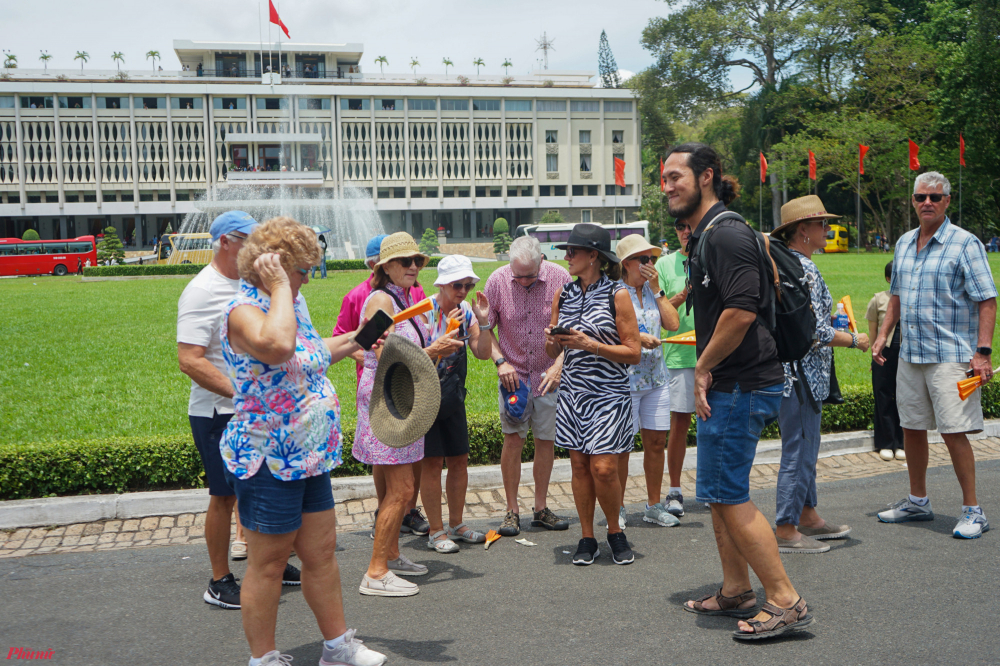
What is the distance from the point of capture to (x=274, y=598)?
3299mm

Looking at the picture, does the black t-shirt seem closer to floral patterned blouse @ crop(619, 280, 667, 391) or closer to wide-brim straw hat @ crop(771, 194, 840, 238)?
wide-brim straw hat @ crop(771, 194, 840, 238)

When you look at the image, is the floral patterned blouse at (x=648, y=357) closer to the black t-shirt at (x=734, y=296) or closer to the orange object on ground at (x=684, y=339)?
the orange object on ground at (x=684, y=339)

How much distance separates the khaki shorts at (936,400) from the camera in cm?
525

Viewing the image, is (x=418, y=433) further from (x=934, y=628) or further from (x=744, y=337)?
(x=934, y=628)

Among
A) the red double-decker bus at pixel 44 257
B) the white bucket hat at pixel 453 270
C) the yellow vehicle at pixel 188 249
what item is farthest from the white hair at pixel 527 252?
the red double-decker bus at pixel 44 257

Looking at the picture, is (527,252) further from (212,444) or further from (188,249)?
(188,249)

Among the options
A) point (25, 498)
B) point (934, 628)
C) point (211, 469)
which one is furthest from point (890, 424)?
point (25, 498)

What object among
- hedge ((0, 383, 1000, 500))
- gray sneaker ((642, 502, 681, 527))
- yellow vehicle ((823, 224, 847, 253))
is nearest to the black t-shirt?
gray sneaker ((642, 502, 681, 527))

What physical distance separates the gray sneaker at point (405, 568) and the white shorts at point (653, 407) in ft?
6.25

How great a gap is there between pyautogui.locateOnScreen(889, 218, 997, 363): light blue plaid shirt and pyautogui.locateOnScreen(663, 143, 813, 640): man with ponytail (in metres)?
2.03

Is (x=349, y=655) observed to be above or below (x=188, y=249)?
below

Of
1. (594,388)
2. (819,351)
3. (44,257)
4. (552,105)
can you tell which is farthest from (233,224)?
(552,105)

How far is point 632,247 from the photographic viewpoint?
5582 millimetres

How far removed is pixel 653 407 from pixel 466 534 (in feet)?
5.21
